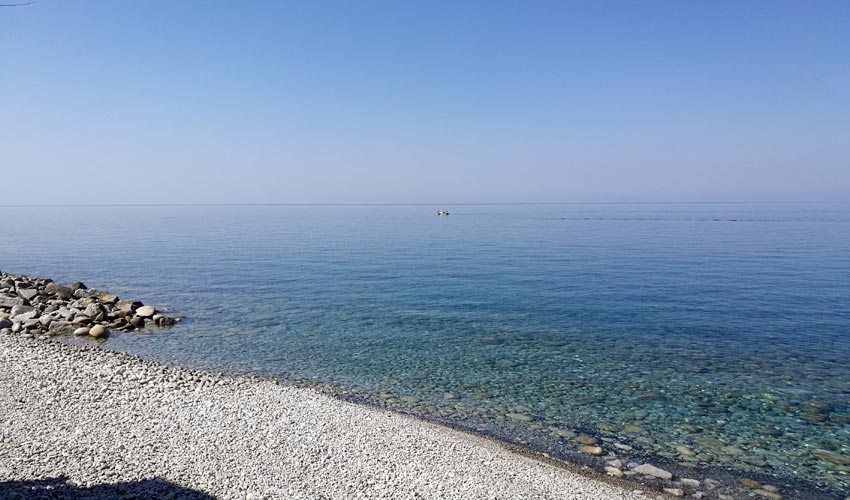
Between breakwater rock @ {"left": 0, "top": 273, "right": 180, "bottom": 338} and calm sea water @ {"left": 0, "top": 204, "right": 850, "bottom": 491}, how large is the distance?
1.56 meters

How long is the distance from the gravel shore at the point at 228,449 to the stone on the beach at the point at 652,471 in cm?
122

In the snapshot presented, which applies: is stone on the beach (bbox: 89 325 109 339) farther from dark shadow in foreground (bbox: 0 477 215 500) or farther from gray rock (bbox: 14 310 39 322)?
dark shadow in foreground (bbox: 0 477 215 500)

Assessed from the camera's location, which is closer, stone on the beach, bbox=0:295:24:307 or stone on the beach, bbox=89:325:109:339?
stone on the beach, bbox=89:325:109:339

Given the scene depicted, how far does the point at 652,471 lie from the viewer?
11.0 metres

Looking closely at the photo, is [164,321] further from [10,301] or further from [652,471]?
[652,471]

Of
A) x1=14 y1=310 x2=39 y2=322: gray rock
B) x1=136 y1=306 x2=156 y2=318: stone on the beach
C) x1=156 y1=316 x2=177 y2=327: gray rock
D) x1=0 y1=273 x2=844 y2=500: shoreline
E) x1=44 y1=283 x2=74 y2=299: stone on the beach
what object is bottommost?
x1=0 y1=273 x2=844 y2=500: shoreline

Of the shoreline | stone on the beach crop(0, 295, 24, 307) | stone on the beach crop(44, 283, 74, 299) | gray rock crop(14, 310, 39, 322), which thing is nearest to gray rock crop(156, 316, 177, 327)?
the shoreline

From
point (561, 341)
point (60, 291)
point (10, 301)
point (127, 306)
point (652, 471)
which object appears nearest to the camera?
point (652, 471)

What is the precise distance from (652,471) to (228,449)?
8.86 metres

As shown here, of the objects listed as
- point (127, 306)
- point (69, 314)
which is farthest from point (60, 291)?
point (127, 306)

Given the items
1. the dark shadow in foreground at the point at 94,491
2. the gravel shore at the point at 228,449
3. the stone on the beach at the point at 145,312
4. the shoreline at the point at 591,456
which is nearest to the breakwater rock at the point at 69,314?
the stone on the beach at the point at 145,312

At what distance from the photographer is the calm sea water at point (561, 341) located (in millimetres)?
13156

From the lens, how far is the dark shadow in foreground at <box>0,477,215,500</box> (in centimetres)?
809

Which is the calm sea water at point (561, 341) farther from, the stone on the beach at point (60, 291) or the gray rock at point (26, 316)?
the gray rock at point (26, 316)
